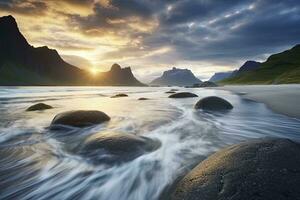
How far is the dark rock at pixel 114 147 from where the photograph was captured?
5.86 meters

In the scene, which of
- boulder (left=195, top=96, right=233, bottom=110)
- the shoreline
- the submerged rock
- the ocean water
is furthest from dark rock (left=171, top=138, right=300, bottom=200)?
boulder (left=195, top=96, right=233, bottom=110)

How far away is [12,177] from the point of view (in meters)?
5.05

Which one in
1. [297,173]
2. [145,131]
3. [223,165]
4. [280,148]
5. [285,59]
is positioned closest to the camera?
[297,173]

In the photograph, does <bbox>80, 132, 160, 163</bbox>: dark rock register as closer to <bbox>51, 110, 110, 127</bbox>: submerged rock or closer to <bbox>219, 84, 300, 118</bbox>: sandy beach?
<bbox>51, 110, 110, 127</bbox>: submerged rock

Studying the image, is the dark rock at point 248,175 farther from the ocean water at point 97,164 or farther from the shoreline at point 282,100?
the shoreline at point 282,100

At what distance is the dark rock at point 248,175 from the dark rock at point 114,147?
97.9 inches

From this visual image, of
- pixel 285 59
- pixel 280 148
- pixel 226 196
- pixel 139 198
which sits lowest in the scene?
pixel 139 198

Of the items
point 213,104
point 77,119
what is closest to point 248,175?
point 77,119

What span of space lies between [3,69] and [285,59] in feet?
695

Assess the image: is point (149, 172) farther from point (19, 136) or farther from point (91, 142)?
point (19, 136)

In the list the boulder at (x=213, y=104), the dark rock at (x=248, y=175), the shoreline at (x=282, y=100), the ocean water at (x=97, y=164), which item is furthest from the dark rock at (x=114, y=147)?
the boulder at (x=213, y=104)

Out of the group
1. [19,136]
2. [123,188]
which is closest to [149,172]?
[123,188]

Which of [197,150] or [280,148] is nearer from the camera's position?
[280,148]

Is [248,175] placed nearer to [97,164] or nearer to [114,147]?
[97,164]
